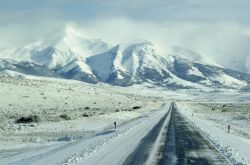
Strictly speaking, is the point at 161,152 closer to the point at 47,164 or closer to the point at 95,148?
the point at 95,148

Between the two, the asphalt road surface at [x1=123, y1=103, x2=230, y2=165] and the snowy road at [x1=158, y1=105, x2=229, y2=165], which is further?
the snowy road at [x1=158, y1=105, x2=229, y2=165]

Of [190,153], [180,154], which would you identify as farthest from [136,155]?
[190,153]

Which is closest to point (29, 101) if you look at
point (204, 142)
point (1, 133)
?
point (1, 133)

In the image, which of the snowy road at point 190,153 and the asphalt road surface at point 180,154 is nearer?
the asphalt road surface at point 180,154

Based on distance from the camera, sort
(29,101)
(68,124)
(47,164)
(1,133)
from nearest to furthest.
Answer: (47,164) < (1,133) < (68,124) < (29,101)

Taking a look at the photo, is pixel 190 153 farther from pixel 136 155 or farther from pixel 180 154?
pixel 136 155

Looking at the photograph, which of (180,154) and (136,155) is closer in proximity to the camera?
(136,155)

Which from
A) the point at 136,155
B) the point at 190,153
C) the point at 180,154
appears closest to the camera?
the point at 136,155

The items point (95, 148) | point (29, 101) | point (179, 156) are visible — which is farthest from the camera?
point (29, 101)

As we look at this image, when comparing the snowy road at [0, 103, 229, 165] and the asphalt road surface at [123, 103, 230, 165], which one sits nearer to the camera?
the asphalt road surface at [123, 103, 230, 165]

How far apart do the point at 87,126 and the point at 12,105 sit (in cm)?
4065

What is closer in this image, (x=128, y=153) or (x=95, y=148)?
(x=128, y=153)

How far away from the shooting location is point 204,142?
33.5m

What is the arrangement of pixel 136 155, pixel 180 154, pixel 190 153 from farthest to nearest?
1. pixel 190 153
2. pixel 180 154
3. pixel 136 155
